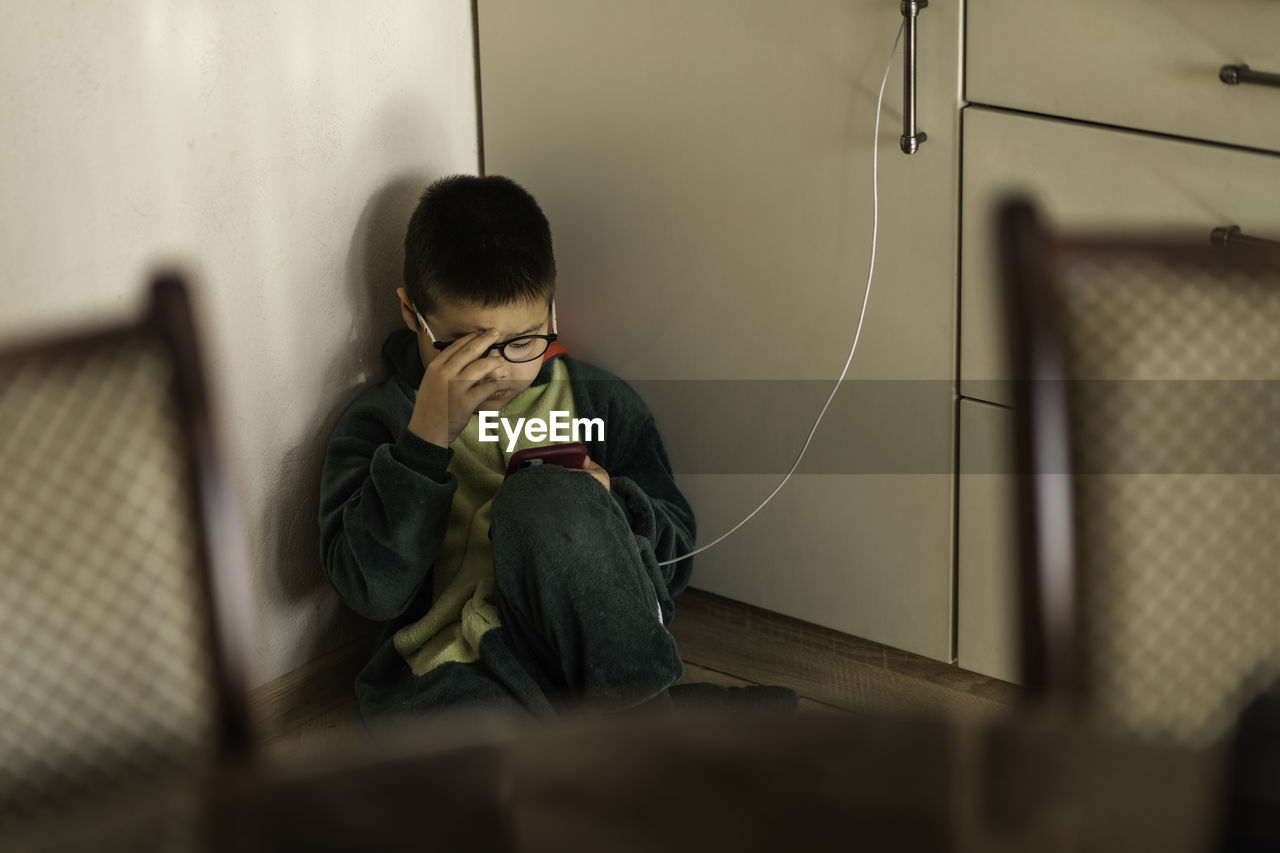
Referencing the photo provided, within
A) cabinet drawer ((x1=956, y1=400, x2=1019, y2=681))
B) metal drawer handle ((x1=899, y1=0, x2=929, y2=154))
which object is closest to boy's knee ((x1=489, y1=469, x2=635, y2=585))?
cabinet drawer ((x1=956, y1=400, x2=1019, y2=681))

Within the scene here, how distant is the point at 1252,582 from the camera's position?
0.73m

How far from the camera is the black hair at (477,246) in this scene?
1351 mm

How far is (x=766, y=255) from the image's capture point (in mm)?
1422

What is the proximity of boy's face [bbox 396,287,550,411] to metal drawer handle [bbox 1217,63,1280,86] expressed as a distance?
2.24ft

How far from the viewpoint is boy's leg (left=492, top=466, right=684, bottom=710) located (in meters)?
1.26

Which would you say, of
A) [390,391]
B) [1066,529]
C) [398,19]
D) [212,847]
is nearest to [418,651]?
[390,391]

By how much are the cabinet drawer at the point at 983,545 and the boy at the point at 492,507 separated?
12.3 inches

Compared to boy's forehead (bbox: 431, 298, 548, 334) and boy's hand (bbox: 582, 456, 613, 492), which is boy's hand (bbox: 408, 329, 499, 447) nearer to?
boy's forehead (bbox: 431, 298, 548, 334)

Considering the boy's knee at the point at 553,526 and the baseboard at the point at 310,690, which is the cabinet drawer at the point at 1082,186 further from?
the baseboard at the point at 310,690

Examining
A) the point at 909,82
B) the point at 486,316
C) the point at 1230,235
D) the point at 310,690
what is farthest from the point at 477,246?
the point at 1230,235

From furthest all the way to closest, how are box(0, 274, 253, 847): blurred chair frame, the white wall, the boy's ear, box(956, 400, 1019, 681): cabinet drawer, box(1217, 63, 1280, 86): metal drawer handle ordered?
the boy's ear < box(956, 400, 1019, 681): cabinet drawer < the white wall < box(1217, 63, 1280, 86): metal drawer handle < box(0, 274, 253, 847): blurred chair frame

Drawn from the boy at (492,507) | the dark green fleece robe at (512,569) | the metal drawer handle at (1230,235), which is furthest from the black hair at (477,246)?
the metal drawer handle at (1230,235)

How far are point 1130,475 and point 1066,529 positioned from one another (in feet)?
0.19

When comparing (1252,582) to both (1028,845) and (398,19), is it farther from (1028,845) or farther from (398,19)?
(398,19)
